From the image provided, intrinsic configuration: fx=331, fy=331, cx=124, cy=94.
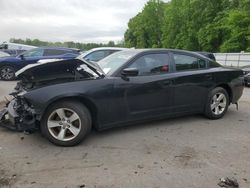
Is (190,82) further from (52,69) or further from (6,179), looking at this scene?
(6,179)

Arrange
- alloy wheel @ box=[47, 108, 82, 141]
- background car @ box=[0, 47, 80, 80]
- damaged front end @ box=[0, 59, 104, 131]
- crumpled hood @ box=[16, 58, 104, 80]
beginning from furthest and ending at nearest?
background car @ box=[0, 47, 80, 80]
crumpled hood @ box=[16, 58, 104, 80]
damaged front end @ box=[0, 59, 104, 131]
alloy wheel @ box=[47, 108, 82, 141]

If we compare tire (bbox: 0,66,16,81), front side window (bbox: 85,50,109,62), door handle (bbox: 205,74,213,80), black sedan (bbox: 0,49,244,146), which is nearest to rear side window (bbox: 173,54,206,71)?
black sedan (bbox: 0,49,244,146)

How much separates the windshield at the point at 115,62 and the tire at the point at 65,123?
0.95 meters

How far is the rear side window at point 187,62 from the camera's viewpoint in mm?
6203

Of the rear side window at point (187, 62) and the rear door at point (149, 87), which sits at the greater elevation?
the rear side window at point (187, 62)

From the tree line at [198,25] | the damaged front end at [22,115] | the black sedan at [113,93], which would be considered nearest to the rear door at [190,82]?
the black sedan at [113,93]

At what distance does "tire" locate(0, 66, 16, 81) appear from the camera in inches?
562

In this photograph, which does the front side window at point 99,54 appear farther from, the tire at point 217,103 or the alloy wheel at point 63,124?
the alloy wheel at point 63,124

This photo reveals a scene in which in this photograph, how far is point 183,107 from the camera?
6168mm

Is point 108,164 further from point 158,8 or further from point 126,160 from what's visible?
point 158,8

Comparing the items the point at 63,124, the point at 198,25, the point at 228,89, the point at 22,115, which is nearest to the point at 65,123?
the point at 63,124

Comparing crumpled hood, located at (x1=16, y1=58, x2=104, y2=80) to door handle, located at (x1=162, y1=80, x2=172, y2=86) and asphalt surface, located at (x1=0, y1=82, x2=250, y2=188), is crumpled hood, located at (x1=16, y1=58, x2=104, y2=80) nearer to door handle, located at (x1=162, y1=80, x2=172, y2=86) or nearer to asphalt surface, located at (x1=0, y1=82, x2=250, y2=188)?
asphalt surface, located at (x1=0, y1=82, x2=250, y2=188)

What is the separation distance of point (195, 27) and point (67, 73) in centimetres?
5141

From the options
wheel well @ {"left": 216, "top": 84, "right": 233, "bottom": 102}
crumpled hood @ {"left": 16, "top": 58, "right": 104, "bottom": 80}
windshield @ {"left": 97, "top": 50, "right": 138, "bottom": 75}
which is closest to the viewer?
crumpled hood @ {"left": 16, "top": 58, "right": 104, "bottom": 80}
